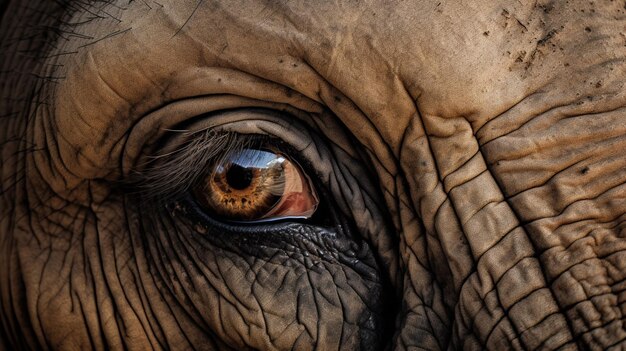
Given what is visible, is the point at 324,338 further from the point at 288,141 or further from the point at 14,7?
the point at 14,7

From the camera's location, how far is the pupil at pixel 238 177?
96.8 inches

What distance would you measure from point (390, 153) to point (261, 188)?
1.31ft

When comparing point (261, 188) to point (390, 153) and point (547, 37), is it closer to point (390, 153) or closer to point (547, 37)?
point (390, 153)

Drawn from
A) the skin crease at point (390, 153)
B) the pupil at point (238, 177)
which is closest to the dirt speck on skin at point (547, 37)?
the skin crease at point (390, 153)

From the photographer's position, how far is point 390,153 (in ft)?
7.72

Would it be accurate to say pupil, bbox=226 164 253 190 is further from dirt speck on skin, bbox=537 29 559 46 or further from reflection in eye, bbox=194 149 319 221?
dirt speck on skin, bbox=537 29 559 46

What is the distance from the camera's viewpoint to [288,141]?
2.44 metres

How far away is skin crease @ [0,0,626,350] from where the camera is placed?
2.08 m

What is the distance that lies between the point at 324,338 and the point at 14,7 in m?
1.75

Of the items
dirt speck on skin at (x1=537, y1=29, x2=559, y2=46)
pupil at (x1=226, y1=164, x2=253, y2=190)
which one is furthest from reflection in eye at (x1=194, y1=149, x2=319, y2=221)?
dirt speck on skin at (x1=537, y1=29, x2=559, y2=46)

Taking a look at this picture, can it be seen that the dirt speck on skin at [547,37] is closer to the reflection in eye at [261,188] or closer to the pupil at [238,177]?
the reflection in eye at [261,188]

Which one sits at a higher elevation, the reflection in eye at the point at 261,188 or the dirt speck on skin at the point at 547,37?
the dirt speck on skin at the point at 547,37

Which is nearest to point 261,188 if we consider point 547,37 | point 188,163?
point 188,163

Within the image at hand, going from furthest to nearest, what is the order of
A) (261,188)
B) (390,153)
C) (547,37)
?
(261,188) → (390,153) → (547,37)
